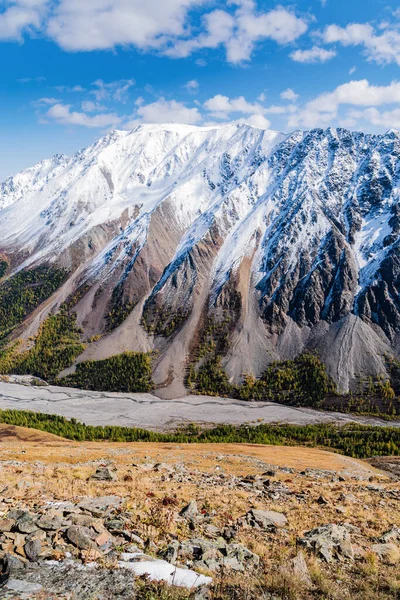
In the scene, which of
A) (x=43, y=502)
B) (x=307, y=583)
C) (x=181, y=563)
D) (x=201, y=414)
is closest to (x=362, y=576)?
(x=307, y=583)

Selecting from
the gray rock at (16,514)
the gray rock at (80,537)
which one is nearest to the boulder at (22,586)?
the gray rock at (80,537)

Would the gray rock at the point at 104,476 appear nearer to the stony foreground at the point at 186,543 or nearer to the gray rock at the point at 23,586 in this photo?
the stony foreground at the point at 186,543

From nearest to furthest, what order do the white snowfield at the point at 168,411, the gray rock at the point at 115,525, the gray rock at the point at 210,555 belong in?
the gray rock at the point at 210,555, the gray rock at the point at 115,525, the white snowfield at the point at 168,411

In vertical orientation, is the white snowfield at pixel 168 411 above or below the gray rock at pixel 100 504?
below

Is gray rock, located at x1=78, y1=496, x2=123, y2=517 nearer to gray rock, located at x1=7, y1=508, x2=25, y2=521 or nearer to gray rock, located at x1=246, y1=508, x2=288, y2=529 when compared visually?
gray rock, located at x1=7, y1=508, x2=25, y2=521

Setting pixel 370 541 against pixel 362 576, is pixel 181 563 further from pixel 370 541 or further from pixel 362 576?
pixel 370 541

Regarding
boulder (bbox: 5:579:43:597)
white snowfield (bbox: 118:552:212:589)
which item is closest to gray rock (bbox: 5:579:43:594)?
boulder (bbox: 5:579:43:597)
